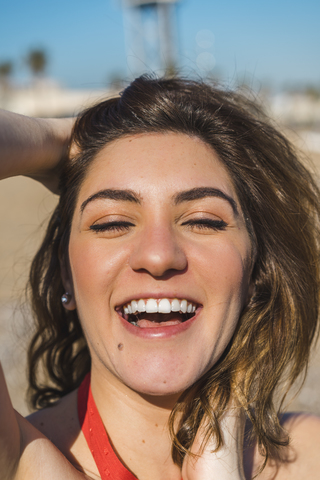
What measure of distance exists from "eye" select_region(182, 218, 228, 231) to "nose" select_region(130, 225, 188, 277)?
12cm

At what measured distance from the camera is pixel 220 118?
90.0 inches

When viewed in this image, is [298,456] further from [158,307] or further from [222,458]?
[158,307]

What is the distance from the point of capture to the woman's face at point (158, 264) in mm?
1803

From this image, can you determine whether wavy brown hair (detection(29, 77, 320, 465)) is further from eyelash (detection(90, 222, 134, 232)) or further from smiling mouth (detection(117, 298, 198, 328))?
smiling mouth (detection(117, 298, 198, 328))

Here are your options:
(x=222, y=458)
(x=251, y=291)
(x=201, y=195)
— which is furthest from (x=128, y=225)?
(x=222, y=458)

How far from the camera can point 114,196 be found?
194cm

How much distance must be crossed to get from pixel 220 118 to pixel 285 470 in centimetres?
182

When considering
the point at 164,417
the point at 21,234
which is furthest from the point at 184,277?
the point at 21,234

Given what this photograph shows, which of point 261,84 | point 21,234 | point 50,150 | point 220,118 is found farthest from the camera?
point 21,234

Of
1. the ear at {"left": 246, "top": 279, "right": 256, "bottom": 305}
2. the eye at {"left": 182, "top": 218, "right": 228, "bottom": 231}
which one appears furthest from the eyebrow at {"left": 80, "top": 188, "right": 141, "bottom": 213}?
the ear at {"left": 246, "top": 279, "right": 256, "bottom": 305}

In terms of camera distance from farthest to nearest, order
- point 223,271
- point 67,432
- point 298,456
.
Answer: point 298,456 → point 67,432 → point 223,271

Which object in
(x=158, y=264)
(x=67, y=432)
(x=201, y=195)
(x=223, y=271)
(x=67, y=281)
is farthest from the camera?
(x=67, y=281)

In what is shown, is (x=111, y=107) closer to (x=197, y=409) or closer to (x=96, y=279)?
(x=96, y=279)

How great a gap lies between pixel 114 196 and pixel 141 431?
104cm
